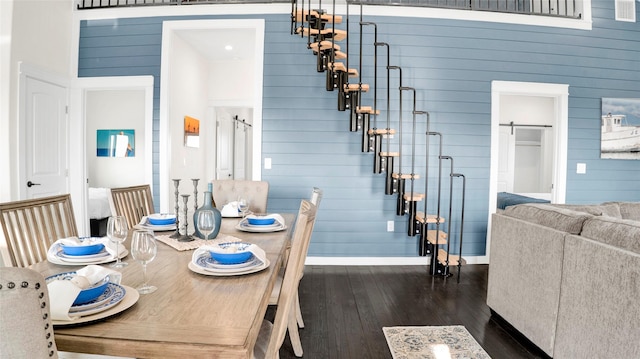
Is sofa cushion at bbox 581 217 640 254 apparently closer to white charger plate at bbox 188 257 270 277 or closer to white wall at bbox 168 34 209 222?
white charger plate at bbox 188 257 270 277

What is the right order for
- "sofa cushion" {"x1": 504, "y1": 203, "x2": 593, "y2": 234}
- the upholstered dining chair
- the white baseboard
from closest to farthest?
"sofa cushion" {"x1": 504, "y1": 203, "x2": 593, "y2": 234}, the upholstered dining chair, the white baseboard

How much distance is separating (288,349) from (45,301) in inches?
73.9

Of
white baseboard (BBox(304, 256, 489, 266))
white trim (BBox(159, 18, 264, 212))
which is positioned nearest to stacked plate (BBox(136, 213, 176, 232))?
white trim (BBox(159, 18, 264, 212))

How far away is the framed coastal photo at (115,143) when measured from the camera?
6.83 meters

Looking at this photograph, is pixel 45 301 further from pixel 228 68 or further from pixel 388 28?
pixel 228 68

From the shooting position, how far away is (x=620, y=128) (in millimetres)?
4762

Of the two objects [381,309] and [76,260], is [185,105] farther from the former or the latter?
[76,260]

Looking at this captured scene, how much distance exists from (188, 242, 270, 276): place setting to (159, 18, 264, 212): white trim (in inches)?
111

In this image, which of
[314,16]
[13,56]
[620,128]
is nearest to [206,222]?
[314,16]

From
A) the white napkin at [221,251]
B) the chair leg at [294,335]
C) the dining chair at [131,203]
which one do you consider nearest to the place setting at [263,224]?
the chair leg at [294,335]

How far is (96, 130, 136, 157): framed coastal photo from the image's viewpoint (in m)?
6.83

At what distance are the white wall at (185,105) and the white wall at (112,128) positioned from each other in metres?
1.80

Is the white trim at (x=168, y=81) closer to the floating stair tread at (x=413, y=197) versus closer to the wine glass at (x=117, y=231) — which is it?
the floating stair tread at (x=413, y=197)

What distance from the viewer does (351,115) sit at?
398 centimetres
